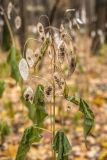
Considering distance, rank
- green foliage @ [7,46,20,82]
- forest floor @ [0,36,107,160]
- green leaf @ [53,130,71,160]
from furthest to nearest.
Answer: forest floor @ [0,36,107,160], green foliage @ [7,46,20,82], green leaf @ [53,130,71,160]

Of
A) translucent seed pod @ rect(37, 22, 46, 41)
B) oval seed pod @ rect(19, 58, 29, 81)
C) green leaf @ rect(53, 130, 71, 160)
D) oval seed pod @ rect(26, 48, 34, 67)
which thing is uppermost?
translucent seed pod @ rect(37, 22, 46, 41)

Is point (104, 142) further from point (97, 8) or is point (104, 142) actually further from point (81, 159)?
point (97, 8)

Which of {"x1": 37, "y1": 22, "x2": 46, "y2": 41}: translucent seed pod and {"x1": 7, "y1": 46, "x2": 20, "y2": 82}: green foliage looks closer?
{"x1": 37, "y1": 22, "x2": 46, "y2": 41}: translucent seed pod

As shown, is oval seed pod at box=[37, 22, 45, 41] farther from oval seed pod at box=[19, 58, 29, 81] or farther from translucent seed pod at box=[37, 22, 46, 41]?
oval seed pod at box=[19, 58, 29, 81]

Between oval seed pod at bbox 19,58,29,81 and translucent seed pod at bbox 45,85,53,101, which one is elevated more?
oval seed pod at bbox 19,58,29,81

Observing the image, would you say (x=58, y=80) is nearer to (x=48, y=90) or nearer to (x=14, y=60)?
(x=48, y=90)

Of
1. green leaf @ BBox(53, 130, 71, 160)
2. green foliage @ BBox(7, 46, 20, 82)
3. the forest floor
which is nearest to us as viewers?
green leaf @ BBox(53, 130, 71, 160)

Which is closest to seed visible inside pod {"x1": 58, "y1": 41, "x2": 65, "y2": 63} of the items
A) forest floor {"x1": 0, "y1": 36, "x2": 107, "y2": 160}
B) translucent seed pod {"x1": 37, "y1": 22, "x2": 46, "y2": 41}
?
translucent seed pod {"x1": 37, "y1": 22, "x2": 46, "y2": 41}

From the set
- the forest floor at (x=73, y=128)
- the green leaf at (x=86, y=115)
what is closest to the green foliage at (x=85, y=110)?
the green leaf at (x=86, y=115)

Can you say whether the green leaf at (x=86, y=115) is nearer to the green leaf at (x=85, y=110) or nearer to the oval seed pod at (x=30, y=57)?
the green leaf at (x=85, y=110)
